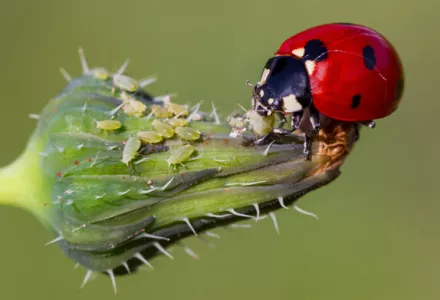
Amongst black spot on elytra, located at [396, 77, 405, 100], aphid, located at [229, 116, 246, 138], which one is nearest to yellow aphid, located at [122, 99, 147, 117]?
aphid, located at [229, 116, 246, 138]

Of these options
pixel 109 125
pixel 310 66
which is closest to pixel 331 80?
pixel 310 66

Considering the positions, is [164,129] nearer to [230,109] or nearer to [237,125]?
[237,125]

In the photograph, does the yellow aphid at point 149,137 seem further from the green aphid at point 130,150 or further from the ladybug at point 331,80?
the ladybug at point 331,80

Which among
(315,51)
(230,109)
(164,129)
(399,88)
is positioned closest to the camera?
(164,129)

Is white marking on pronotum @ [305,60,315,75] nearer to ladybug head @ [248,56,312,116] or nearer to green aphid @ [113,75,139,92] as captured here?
ladybug head @ [248,56,312,116]

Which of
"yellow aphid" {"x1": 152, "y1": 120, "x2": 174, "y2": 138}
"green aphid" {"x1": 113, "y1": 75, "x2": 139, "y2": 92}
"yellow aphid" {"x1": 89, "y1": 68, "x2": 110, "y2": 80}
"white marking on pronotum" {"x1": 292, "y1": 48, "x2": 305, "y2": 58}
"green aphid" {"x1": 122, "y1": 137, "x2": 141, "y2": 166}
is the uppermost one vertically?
"white marking on pronotum" {"x1": 292, "y1": 48, "x2": 305, "y2": 58}

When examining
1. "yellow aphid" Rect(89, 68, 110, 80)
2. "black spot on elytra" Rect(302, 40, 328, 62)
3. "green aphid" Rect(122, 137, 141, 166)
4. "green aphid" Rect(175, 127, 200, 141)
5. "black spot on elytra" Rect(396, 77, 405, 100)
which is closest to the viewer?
"green aphid" Rect(122, 137, 141, 166)

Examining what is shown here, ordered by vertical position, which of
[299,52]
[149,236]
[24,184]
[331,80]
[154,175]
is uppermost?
[299,52]
